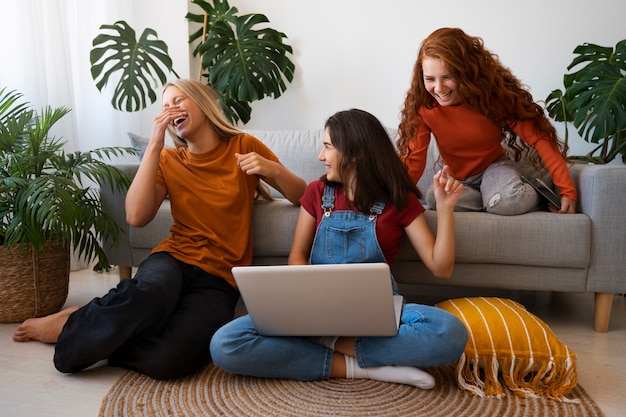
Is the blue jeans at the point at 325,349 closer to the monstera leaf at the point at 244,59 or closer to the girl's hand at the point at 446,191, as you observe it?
the girl's hand at the point at 446,191

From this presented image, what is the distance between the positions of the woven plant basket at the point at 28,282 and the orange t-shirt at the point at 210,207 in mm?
440

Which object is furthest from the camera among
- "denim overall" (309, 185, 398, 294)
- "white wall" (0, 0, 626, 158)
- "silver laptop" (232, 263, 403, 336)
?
"white wall" (0, 0, 626, 158)

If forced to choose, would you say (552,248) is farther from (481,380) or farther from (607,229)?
(481,380)

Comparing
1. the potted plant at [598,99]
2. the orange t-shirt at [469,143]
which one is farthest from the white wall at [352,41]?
the orange t-shirt at [469,143]

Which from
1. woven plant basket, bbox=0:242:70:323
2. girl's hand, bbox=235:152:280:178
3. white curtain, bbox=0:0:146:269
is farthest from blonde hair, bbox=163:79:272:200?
white curtain, bbox=0:0:146:269

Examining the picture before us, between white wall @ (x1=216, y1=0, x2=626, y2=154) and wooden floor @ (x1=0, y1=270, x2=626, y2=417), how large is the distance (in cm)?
136

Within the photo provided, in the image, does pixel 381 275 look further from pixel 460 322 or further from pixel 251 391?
pixel 251 391

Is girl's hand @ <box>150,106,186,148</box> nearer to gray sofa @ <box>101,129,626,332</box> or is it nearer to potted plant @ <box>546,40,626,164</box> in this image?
gray sofa @ <box>101,129,626,332</box>

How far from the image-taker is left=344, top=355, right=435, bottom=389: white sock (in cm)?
144

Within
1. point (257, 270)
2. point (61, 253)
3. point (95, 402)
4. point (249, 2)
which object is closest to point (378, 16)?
point (249, 2)

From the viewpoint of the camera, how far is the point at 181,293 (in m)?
1.70

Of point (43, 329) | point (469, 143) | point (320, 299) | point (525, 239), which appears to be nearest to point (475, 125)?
point (469, 143)

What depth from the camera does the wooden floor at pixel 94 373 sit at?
54.3 inches

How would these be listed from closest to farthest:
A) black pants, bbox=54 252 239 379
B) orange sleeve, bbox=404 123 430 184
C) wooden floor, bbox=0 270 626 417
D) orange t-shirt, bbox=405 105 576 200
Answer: wooden floor, bbox=0 270 626 417
black pants, bbox=54 252 239 379
orange t-shirt, bbox=405 105 576 200
orange sleeve, bbox=404 123 430 184
